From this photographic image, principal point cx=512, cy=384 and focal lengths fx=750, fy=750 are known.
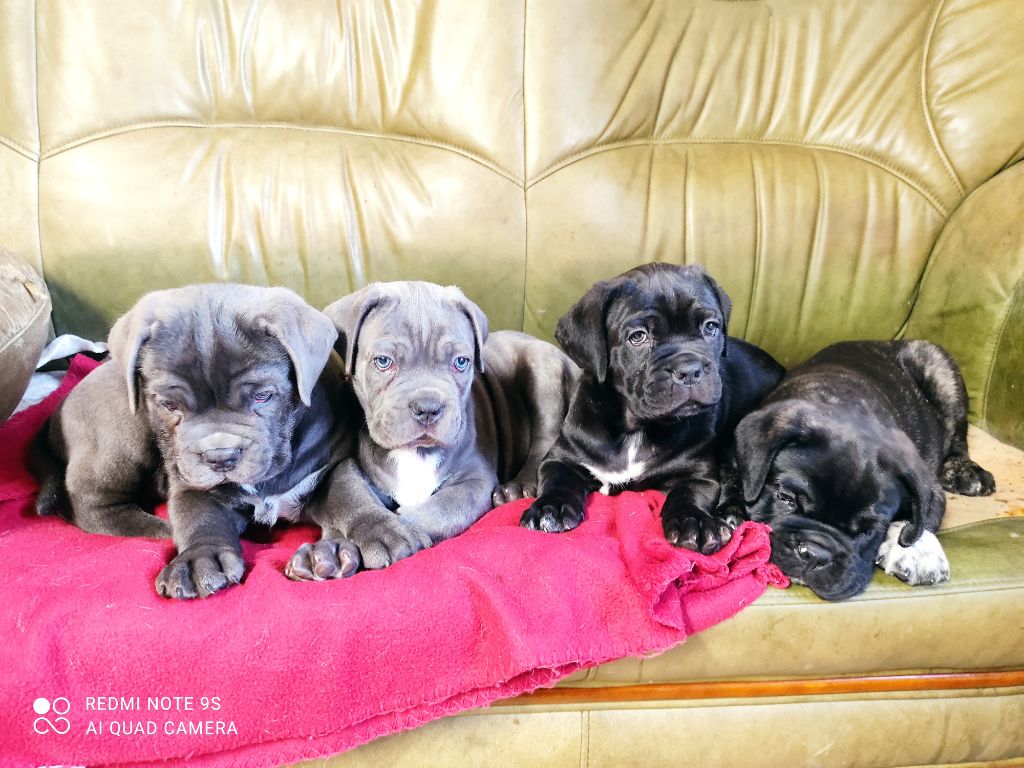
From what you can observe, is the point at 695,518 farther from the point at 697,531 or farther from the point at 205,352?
the point at 205,352

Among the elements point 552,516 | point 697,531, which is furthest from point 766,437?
point 552,516

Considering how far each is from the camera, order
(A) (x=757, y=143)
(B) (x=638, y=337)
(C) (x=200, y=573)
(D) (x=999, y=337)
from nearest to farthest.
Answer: (C) (x=200, y=573) < (B) (x=638, y=337) < (D) (x=999, y=337) < (A) (x=757, y=143)

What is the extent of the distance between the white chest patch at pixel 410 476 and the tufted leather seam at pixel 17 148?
2329 millimetres

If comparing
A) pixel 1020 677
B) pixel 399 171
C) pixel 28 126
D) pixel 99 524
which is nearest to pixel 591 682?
pixel 1020 677

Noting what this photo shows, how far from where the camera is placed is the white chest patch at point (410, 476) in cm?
280

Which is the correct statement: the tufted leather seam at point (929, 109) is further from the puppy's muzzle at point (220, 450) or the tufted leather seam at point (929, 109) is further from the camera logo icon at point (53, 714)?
the camera logo icon at point (53, 714)

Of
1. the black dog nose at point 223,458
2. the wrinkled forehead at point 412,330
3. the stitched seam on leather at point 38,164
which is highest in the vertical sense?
the stitched seam on leather at point 38,164

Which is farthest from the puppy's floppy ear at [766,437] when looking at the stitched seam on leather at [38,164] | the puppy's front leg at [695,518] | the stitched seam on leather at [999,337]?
the stitched seam on leather at [38,164]

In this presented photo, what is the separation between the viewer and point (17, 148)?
11.4 ft

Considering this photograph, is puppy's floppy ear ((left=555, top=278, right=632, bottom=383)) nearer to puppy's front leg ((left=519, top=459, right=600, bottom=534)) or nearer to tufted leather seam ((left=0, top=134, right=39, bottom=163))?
puppy's front leg ((left=519, top=459, right=600, bottom=534))

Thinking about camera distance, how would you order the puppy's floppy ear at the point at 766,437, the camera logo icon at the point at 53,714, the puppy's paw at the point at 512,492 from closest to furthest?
the camera logo icon at the point at 53,714, the puppy's floppy ear at the point at 766,437, the puppy's paw at the point at 512,492

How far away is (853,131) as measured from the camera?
12.7ft

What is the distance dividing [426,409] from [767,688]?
54.8 inches

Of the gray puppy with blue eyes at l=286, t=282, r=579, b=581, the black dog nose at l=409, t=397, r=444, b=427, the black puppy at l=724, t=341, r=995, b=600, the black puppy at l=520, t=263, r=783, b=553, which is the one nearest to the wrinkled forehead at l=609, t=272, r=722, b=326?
the black puppy at l=520, t=263, r=783, b=553
